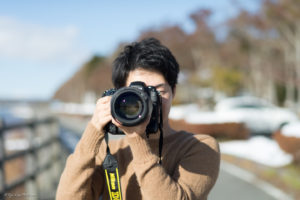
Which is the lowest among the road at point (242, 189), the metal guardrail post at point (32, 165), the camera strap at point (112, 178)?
the road at point (242, 189)

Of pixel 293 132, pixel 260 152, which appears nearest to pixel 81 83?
pixel 260 152

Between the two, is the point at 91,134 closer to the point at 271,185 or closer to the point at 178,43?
the point at 271,185

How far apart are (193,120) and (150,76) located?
38.7 feet

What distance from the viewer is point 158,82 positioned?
5.41 feet

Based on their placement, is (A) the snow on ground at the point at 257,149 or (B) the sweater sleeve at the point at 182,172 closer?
(B) the sweater sleeve at the point at 182,172

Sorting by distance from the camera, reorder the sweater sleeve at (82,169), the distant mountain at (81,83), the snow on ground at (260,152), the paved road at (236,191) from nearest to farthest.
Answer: the sweater sleeve at (82,169) → the paved road at (236,191) → the snow on ground at (260,152) → the distant mountain at (81,83)

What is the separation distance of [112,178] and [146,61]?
0.48 metres

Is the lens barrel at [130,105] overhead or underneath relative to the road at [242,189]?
overhead

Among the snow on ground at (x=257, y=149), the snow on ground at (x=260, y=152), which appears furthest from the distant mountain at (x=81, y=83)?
the snow on ground at (x=260, y=152)

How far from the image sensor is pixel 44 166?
19.5 feet

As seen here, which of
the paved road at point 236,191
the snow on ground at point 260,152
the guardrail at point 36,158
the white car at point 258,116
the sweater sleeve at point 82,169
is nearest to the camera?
the sweater sleeve at point 82,169

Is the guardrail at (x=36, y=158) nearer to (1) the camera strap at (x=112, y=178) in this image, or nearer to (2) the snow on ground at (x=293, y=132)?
(1) the camera strap at (x=112, y=178)

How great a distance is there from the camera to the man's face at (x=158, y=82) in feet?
5.38

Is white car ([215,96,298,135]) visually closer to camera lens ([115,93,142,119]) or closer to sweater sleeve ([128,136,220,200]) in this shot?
sweater sleeve ([128,136,220,200])
